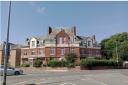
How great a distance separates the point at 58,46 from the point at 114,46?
1145 inches

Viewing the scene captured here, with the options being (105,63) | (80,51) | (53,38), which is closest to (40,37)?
(53,38)

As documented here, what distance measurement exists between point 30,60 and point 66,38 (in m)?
12.4

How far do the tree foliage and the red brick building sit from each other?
7259 mm

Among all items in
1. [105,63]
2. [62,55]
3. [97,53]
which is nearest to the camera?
[105,63]

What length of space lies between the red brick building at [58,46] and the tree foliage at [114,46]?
7.26 metres

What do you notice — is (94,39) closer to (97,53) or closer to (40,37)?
(97,53)

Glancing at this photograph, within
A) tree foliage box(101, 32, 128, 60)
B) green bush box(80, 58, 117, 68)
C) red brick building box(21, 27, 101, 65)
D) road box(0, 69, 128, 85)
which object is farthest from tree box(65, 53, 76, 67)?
road box(0, 69, 128, 85)

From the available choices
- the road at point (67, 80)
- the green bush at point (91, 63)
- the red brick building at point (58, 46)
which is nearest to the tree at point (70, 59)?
the green bush at point (91, 63)

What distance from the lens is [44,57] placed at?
78.4 metres

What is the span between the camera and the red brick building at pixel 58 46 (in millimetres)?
77688

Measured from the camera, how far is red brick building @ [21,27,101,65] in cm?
7769

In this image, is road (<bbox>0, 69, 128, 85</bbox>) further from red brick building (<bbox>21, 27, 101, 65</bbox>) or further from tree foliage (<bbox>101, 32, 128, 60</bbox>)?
tree foliage (<bbox>101, 32, 128, 60</bbox>)

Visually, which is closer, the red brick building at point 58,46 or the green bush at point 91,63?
the green bush at point 91,63

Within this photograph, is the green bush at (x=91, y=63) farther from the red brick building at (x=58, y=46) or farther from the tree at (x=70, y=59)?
the red brick building at (x=58, y=46)
